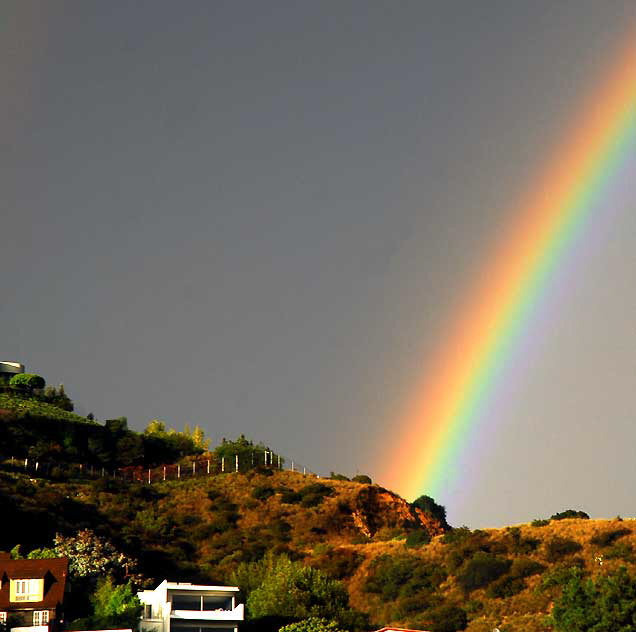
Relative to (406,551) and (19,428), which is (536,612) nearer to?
(406,551)

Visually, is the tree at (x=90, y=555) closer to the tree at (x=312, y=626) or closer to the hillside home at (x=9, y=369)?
the tree at (x=312, y=626)

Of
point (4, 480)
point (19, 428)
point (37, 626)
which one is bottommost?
point (37, 626)

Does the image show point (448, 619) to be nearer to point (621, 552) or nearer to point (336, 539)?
point (621, 552)

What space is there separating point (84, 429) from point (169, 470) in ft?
43.9

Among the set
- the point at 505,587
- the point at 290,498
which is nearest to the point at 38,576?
the point at 505,587

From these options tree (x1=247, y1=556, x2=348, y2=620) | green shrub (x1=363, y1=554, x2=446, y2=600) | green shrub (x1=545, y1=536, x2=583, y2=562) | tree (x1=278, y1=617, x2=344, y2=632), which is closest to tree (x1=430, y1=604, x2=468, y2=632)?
green shrub (x1=363, y1=554, x2=446, y2=600)

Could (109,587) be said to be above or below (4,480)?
below

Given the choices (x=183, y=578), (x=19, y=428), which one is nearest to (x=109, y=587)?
(x=183, y=578)

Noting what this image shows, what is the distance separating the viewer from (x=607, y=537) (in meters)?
119

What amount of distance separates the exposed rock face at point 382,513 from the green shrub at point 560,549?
32061 millimetres

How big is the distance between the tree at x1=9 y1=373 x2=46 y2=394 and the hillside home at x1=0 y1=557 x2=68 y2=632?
328ft

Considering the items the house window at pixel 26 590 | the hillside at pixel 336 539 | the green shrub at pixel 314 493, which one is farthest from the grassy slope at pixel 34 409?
the house window at pixel 26 590

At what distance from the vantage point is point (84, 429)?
16400 centimetres

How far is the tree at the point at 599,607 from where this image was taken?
83.1 meters
